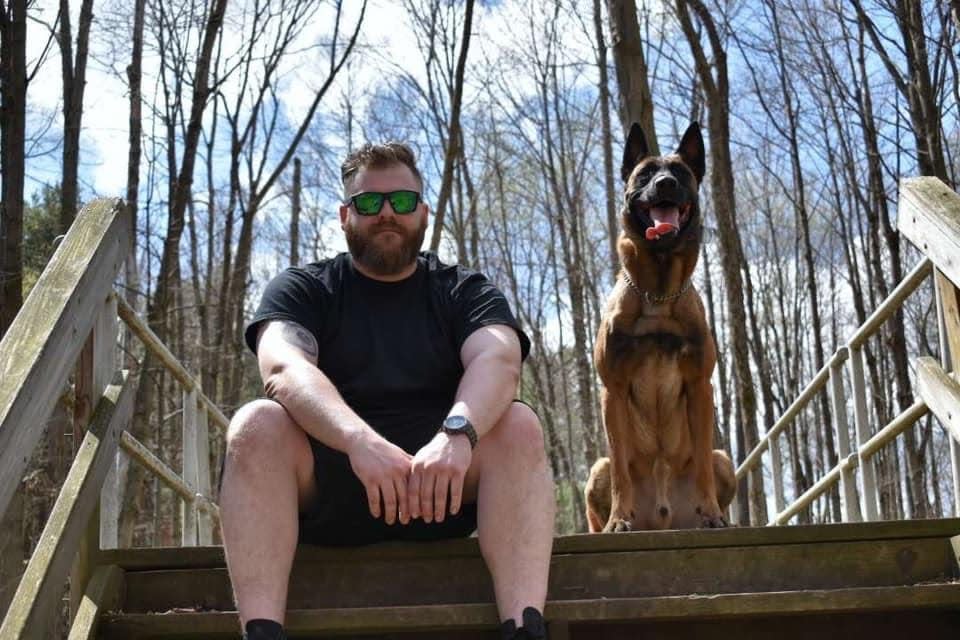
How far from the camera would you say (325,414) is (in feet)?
8.18

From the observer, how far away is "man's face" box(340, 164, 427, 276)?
9.94 ft

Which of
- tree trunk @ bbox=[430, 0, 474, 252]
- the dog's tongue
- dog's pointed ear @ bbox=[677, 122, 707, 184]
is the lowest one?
the dog's tongue

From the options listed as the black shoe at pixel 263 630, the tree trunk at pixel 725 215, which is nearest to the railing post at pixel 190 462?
the black shoe at pixel 263 630

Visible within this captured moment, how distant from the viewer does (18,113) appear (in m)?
6.71

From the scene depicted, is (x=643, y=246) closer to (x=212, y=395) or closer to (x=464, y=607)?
(x=464, y=607)

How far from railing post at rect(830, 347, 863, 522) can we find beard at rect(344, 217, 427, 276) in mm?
3108

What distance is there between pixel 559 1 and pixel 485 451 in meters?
16.4

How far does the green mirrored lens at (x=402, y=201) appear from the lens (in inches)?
119

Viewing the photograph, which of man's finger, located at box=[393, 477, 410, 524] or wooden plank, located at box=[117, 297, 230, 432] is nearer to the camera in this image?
man's finger, located at box=[393, 477, 410, 524]

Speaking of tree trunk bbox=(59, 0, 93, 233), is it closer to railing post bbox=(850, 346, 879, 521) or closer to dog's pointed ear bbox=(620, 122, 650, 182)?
dog's pointed ear bbox=(620, 122, 650, 182)

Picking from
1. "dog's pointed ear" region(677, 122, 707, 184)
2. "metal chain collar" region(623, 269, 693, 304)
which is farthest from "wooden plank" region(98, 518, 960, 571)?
"dog's pointed ear" region(677, 122, 707, 184)

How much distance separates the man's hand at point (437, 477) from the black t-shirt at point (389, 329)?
14.9 inches

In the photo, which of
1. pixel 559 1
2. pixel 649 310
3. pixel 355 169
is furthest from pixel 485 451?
pixel 559 1

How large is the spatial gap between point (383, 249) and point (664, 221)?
2.16m
